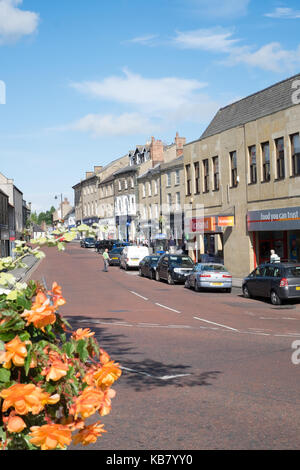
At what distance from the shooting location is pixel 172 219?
2260 inches

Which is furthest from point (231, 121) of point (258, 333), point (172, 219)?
point (258, 333)

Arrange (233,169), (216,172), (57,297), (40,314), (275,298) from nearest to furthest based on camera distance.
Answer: (40,314) → (57,297) → (275,298) → (233,169) → (216,172)

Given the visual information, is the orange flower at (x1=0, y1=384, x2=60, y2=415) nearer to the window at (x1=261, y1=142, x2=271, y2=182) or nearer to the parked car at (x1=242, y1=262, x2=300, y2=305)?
the parked car at (x1=242, y1=262, x2=300, y2=305)

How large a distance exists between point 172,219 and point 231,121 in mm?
20256

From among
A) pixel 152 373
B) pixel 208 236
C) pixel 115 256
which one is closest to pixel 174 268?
pixel 208 236

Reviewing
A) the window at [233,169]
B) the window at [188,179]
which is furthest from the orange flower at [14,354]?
the window at [188,179]

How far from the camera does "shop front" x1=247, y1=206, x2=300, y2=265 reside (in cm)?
2786

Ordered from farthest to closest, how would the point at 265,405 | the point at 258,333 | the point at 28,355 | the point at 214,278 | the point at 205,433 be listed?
the point at 214,278
the point at 258,333
the point at 265,405
the point at 205,433
the point at 28,355

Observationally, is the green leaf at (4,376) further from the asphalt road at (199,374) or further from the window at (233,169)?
the window at (233,169)

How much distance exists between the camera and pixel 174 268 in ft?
101

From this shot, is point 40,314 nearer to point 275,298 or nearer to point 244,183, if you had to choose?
point 275,298

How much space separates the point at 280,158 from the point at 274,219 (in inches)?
124

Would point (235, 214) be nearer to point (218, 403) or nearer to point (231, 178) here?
point (231, 178)

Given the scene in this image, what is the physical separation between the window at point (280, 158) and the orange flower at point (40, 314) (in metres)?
26.8
